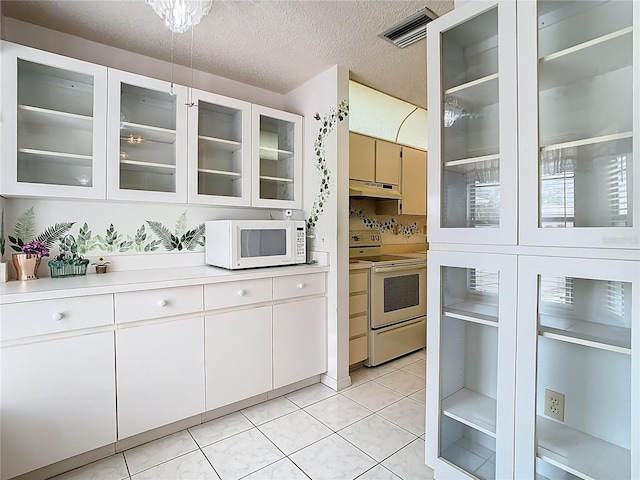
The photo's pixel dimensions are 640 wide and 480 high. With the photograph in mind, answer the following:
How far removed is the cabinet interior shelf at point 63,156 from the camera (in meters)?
1.84

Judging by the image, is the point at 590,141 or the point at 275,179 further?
the point at 275,179

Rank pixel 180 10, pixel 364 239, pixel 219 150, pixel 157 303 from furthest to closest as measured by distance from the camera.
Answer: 1. pixel 364 239
2. pixel 219 150
3. pixel 157 303
4. pixel 180 10

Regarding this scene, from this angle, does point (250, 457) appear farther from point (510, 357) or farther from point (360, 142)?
point (360, 142)

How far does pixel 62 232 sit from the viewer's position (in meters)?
2.08

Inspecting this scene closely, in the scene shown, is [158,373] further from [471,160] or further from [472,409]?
[471,160]

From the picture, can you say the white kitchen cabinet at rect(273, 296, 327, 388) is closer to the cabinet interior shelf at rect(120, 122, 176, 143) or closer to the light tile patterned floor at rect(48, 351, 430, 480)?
the light tile patterned floor at rect(48, 351, 430, 480)

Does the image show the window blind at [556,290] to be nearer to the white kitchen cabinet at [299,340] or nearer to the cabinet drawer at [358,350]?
the white kitchen cabinet at [299,340]

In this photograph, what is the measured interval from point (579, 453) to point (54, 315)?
7.67ft

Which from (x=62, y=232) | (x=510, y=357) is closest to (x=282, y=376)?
(x=510, y=357)

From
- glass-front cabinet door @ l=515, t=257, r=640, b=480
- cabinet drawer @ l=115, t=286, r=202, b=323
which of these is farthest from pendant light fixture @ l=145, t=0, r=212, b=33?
glass-front cabinet door @ l=515, t=257, r=640, b=480

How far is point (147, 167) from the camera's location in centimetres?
220

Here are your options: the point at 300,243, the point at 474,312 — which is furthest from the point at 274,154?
the point at 474,312

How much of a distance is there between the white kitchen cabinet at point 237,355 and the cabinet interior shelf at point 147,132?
1.23 m

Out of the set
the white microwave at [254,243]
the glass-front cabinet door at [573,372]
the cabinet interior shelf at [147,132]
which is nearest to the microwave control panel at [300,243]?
the white microwave at [254,243]
